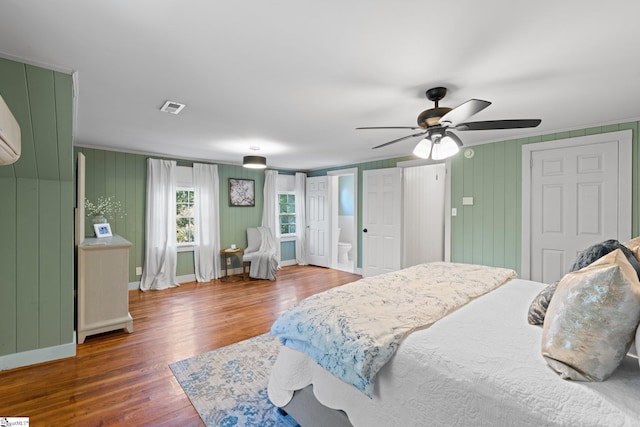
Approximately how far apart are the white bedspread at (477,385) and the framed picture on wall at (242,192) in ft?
15.4

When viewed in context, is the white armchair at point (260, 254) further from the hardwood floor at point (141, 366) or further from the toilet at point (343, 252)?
the toilet at point (343, 252)

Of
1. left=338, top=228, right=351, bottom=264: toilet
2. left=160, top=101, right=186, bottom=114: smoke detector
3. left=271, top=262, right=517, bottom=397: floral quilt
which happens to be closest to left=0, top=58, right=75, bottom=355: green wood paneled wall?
left=160, top=101, right=186, bottom=114: smoke detector

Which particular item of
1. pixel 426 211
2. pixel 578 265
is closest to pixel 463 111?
pixel 578 265

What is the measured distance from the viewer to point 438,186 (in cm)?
565

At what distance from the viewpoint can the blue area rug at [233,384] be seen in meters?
1.88

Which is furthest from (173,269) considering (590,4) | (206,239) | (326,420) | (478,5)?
(590,4)

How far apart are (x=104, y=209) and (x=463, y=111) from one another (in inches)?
202

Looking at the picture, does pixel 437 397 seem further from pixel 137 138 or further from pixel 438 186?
pixel 438 186

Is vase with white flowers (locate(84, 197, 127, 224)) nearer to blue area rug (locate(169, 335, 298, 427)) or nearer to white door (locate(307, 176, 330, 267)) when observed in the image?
blue area rug (locate(169, 335, 298, 427))

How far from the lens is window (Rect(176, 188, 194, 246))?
5438mm

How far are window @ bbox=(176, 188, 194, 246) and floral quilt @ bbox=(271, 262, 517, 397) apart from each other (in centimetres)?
425

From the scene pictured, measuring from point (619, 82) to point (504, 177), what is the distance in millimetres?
1844

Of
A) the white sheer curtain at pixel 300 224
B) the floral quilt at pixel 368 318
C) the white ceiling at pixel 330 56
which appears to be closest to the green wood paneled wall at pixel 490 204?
the white ceiling at pixel 330 56

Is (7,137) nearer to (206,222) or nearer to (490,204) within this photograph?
(206,222)
